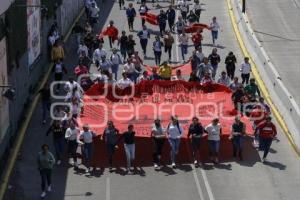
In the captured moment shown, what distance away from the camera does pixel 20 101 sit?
28062mm

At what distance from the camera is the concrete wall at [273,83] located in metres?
→ 26.0

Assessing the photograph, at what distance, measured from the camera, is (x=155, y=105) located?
26875 mm

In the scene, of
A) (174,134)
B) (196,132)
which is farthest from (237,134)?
Answer: (174,134)

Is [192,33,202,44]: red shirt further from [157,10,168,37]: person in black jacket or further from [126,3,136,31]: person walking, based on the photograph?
[126,3,136,31]: person walking

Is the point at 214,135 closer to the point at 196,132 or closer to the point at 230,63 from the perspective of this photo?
the point at 196,132

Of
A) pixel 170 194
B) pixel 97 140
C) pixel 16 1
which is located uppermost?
pixel 16 1

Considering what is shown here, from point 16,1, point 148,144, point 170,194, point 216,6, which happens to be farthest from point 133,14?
point 170,194

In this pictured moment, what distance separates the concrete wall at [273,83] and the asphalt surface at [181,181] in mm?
1037

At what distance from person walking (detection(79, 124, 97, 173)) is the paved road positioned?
31.2ft

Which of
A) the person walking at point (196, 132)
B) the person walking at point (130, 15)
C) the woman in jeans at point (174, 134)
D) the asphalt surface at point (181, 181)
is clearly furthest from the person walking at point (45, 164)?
the person walking at point (130, 15)

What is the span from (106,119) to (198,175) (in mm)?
3924

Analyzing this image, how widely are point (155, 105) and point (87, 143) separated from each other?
14.1ft

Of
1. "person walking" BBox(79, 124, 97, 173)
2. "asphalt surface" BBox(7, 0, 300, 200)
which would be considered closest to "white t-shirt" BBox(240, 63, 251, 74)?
"asphalt surface" BBox(7, 0, 300, 200)

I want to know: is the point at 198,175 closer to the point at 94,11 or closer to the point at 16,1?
the point at 16,1
